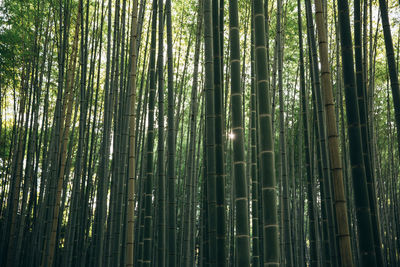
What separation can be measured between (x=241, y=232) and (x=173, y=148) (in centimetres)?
127

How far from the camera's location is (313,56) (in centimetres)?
319

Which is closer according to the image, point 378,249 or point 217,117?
point 378,249

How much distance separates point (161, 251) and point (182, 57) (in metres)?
4.80

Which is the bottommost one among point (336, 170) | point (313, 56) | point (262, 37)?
point (336, 170)

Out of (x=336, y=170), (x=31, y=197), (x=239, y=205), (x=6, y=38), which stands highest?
(x=6, y=38)

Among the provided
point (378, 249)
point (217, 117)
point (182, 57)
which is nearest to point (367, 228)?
point (378, 249)

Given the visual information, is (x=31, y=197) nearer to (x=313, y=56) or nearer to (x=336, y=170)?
(x=313, y=56)

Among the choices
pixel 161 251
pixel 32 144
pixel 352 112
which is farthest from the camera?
pixel 32 144

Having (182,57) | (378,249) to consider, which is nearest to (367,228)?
(378,249)

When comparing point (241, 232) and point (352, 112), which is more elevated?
point (352, 112)

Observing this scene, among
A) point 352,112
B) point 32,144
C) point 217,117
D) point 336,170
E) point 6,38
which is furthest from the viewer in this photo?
point 6,38

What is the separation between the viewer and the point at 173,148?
3.06 meters

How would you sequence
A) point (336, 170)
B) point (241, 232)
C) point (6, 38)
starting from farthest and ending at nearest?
point (6, 38), point (241, 232), point (336, 170)

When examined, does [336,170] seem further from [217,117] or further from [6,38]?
[6,38]
